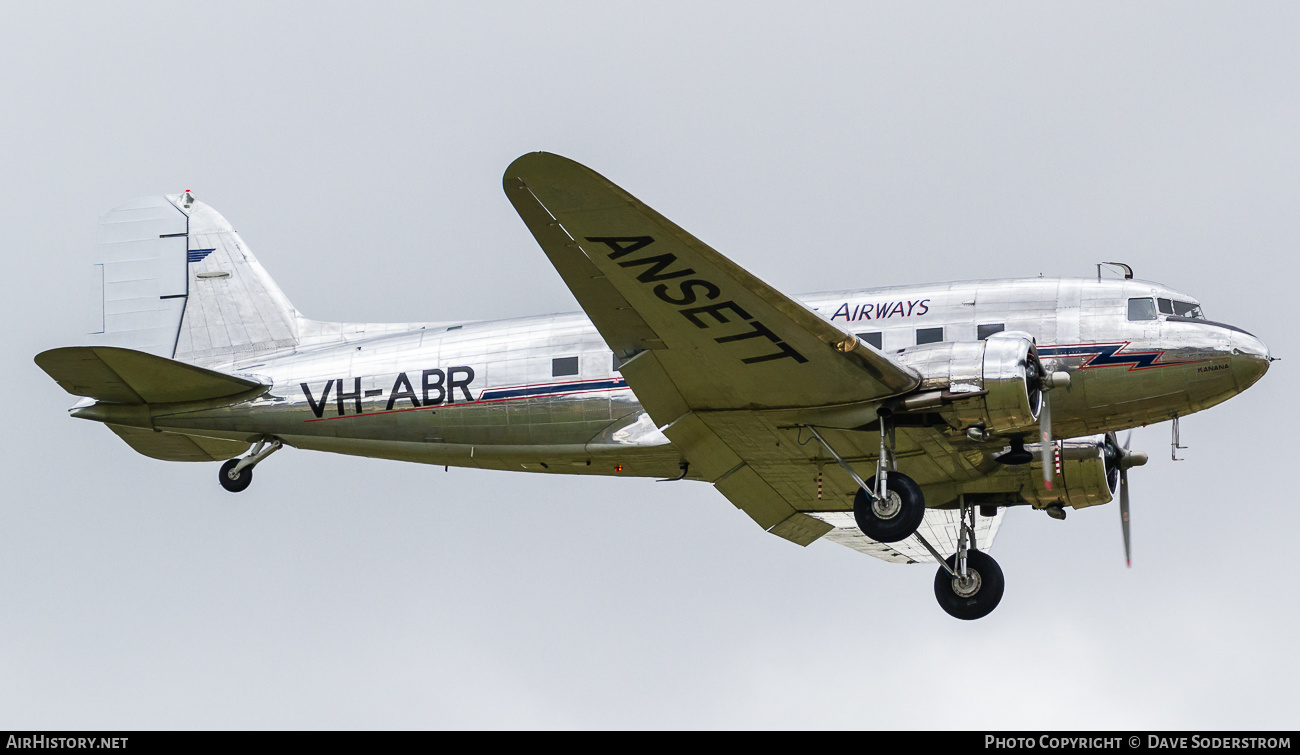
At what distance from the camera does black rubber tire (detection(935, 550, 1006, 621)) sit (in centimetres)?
1827

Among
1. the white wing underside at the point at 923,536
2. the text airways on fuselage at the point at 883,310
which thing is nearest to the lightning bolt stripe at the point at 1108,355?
the text airways on fuselage at the point at 883,310

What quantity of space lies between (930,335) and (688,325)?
115 inches

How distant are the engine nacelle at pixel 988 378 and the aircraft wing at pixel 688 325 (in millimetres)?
296

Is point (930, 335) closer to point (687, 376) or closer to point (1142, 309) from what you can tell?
point (1142, 309)

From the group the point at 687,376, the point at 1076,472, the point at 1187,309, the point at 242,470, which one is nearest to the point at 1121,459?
the point at 1076,472

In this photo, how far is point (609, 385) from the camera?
55.6 ft

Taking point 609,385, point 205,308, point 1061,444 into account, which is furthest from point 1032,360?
point 205,308

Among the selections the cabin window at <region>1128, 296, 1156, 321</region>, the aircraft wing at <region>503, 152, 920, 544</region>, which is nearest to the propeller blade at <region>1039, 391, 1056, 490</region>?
the cabin window at <region>1128, 296, 1156, 321</region>

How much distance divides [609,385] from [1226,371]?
→ 6531 millimetres

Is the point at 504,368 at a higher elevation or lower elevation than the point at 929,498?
higher

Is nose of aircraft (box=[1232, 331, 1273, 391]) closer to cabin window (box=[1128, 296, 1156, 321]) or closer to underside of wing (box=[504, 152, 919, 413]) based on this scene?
cabin window (box=[1128, 296, 1156, 321])

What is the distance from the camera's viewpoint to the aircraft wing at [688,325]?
13.8 m
